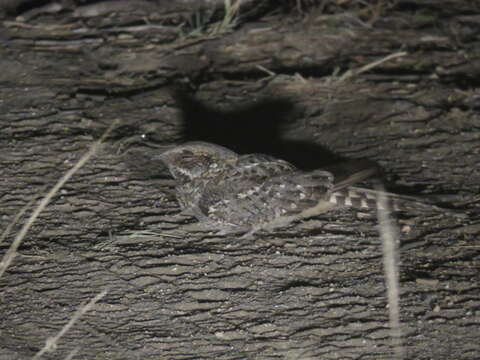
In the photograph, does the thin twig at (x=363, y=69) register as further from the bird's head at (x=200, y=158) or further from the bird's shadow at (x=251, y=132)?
the bird's head at (x=200, y=158)

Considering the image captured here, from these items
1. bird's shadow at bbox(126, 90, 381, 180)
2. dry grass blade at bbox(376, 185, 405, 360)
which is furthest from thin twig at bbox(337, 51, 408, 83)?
dry grass blade at bbox(376, 185, 405, 360)

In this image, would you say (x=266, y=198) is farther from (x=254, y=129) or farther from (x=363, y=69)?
(x=363, y=69)

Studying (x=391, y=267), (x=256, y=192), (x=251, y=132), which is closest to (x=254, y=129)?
(x=251, y=132)

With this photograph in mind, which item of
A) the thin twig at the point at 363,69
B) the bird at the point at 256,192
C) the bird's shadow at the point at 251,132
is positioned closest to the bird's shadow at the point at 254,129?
the bird's shadow at the point at 251,132

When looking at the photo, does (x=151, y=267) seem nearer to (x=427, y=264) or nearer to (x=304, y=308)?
(x=304, y=308)

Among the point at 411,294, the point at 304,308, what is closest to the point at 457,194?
the point at 411,294

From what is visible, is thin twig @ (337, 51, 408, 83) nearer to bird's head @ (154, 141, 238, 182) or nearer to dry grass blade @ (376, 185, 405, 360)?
dry grass blade @ (376, 185, 405, 360)
